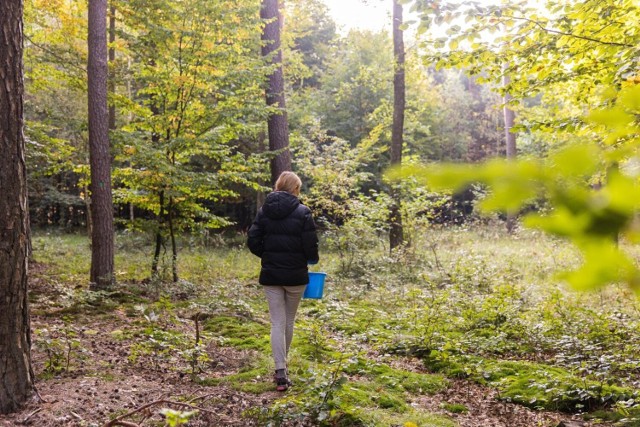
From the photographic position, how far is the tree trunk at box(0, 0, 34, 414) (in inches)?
138

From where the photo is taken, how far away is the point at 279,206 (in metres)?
4.71

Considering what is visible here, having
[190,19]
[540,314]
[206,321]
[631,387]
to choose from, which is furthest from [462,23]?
[190,19]

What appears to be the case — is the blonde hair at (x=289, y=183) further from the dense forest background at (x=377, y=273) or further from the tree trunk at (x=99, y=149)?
the tree trunk at (x=99, y=149)

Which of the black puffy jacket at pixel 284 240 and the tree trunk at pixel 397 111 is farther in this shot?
the tree trunk at pixel 397 111

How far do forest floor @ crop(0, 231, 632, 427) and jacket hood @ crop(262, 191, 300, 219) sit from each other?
49.8 inches

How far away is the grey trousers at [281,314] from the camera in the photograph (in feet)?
15.3

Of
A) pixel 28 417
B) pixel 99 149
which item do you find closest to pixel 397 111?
pixel 99 149

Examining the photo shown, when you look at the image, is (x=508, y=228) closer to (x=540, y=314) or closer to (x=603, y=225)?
(x=540, y=314)

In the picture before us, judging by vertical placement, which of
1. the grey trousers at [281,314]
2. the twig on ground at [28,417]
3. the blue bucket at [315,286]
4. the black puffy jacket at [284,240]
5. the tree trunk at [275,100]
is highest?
the tree trunk at [275,100]

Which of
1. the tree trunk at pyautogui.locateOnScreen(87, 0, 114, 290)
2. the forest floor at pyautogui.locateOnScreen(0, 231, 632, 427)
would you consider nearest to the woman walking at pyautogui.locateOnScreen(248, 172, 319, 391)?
the forest floor at pyautogui.locateOnScreen(0, 231, 632, 427)

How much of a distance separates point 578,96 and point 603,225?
503cm

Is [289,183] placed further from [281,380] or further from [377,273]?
[377,273]

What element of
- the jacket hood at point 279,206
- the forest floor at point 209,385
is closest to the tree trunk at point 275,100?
the forest floor at point 209,385

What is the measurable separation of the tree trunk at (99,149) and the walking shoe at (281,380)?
477cm
